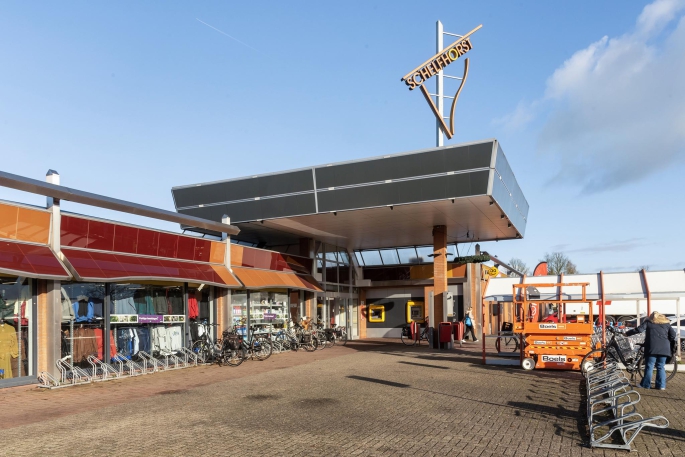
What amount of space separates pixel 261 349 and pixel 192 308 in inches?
101

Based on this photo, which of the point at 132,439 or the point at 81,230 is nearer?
the point at 132,439

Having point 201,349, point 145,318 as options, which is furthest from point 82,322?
point 201,349

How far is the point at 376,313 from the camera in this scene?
101ft

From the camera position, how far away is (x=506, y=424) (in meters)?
8.10

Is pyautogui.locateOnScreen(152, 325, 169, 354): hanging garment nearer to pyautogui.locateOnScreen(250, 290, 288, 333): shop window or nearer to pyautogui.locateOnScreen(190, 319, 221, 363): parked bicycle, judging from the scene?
pyautogui.locateOnScreen(190, 319, 221, 363): parked bicycle

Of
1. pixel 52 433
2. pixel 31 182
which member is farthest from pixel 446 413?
pixel 31 182

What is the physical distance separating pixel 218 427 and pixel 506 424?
3.90 m

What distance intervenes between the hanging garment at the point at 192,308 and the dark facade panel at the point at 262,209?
4.15 m

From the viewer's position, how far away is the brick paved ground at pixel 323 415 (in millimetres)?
6934

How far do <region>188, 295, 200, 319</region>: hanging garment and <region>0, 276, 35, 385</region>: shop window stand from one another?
535 centimetres

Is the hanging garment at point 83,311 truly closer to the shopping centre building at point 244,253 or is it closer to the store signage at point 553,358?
the shopping centre building at point 244,253

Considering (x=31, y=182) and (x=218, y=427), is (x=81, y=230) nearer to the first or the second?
(x=31, y=182)

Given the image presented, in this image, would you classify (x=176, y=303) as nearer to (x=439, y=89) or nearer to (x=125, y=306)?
(x=125, y=306)

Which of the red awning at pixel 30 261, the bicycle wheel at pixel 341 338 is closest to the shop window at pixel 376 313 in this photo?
the bicycle wheel at pixel 341 338
